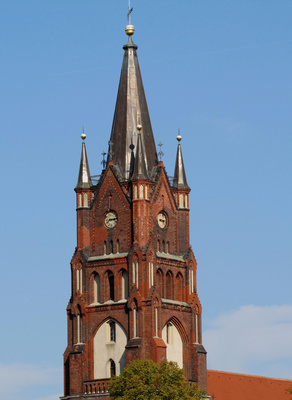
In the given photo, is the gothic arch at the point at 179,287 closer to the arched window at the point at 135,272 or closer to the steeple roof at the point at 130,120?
the arched window at the point at 135,272

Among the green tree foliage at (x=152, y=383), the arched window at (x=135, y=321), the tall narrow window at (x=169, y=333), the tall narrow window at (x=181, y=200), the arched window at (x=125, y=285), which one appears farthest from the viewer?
the tall narrow window at (x=181, y=200)

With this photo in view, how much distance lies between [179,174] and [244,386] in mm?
18174

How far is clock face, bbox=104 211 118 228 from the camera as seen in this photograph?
110931 mm

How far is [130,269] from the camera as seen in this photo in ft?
355

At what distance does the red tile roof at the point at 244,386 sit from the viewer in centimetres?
11576

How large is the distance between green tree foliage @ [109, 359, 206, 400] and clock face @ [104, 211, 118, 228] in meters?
13.5

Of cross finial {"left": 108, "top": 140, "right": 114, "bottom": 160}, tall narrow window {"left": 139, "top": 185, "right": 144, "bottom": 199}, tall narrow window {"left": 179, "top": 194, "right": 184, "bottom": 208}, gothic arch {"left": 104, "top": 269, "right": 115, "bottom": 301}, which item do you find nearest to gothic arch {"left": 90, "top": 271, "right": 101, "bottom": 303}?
gothic arch {"left": 104, "top": 269, "right": 115, "bottom": 301}

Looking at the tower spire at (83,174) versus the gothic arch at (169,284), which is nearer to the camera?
the gothic arch at (169,284)

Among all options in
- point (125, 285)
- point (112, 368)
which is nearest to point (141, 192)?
point (125, 285)

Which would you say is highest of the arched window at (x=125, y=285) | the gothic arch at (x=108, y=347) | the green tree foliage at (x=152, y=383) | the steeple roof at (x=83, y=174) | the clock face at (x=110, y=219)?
the steeple roof at (x=83, y=174)

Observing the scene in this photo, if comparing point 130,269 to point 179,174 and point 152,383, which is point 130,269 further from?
point 152,383

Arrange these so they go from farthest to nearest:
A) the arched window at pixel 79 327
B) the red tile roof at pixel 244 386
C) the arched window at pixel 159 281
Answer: the red tile roof at pixel 244 386 → the arched window at pixel 159 281 → the arched window at pixel 79 327

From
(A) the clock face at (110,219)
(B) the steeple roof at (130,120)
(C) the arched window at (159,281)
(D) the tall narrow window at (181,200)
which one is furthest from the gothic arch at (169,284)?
(B) the steeple roof at (130,120)

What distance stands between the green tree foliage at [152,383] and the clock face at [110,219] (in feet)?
44.2
